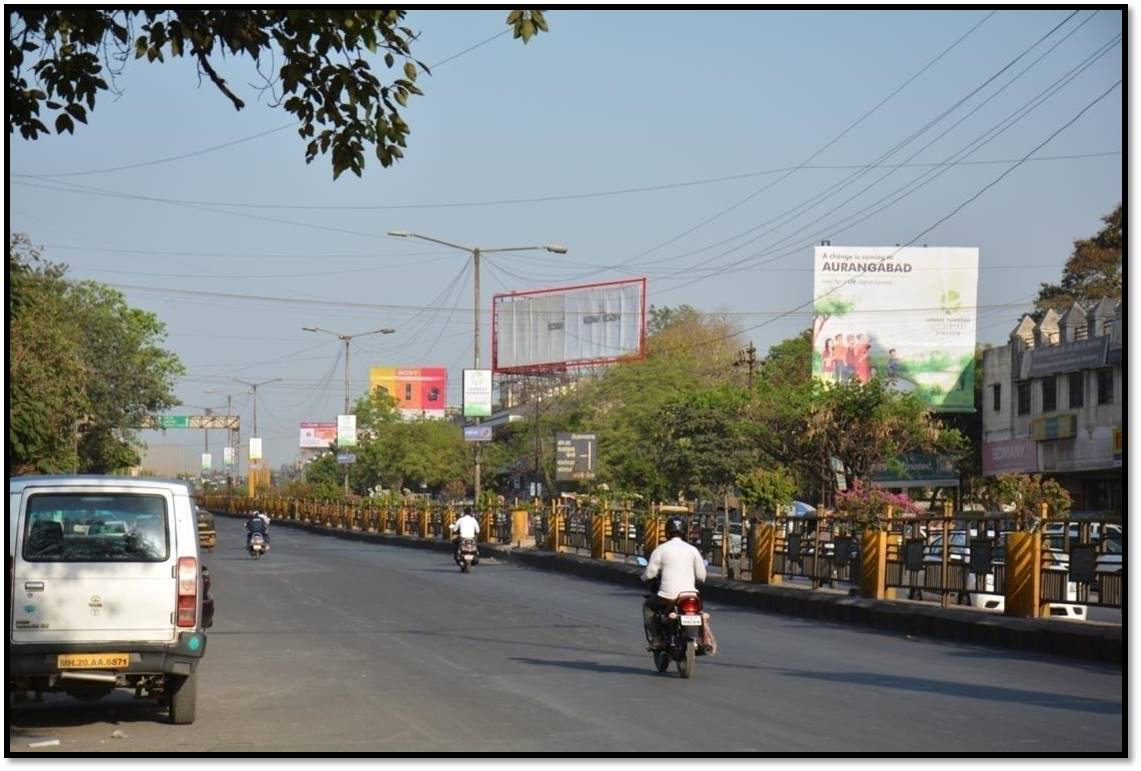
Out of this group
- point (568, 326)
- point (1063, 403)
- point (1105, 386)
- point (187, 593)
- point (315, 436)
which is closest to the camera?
point (187, 593)

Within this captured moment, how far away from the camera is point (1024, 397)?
5962 centimetres

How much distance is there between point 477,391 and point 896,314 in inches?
660

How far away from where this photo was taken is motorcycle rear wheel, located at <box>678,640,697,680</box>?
14.2m

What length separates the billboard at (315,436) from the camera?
395 feet

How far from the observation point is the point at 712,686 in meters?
13.6

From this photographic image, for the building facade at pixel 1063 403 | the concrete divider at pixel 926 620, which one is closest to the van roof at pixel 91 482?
the concrete divider at pixel 926 620

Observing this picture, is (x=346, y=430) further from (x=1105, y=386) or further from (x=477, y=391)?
(x=1105, y=386)

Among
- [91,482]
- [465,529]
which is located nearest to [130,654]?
[91,482]

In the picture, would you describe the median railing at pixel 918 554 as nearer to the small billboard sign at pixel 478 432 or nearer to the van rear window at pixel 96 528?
the small billboard sign at pixel 478 432

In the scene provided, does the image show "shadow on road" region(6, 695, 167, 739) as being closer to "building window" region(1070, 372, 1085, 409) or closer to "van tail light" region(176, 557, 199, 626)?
"van tail light" region(176, 557, 199, 626)

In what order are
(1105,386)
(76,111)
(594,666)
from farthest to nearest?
(1105,386) < (594,666) < (76,111)

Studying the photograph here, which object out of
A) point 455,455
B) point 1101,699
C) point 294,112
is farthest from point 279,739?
point 455,455

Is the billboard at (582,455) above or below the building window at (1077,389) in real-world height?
below

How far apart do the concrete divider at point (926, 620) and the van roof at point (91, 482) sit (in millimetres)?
9490
